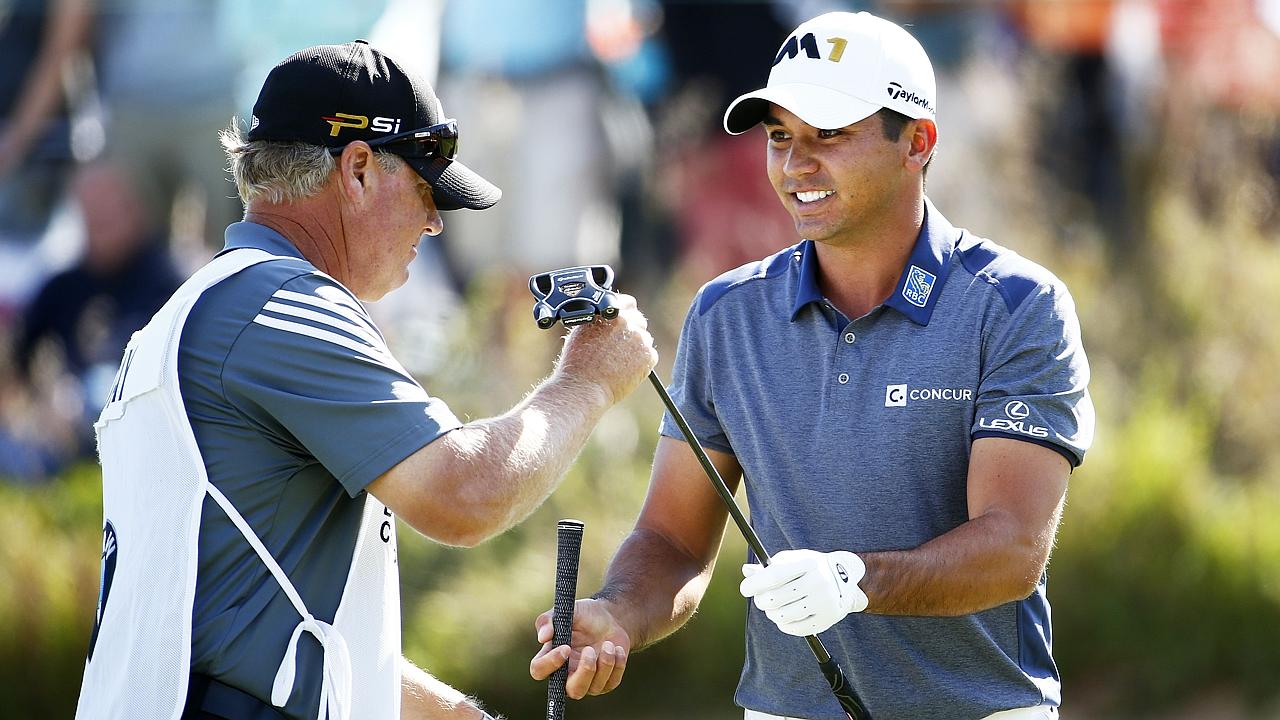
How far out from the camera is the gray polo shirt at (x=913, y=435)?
11.5 ft

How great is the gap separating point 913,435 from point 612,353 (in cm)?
71

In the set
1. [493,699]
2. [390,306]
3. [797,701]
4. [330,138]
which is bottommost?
[493,699]

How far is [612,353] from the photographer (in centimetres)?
346

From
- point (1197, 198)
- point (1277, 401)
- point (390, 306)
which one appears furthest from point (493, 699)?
point (1197, 198)

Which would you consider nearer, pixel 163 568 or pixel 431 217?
pixel 163 568

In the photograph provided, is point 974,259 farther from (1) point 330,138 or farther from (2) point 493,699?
(2) point 493,699

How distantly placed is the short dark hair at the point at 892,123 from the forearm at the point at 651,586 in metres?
1.16

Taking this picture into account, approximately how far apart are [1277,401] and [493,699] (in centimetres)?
441

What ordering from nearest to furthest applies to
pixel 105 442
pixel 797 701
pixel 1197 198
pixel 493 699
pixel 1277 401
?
pixel 105 442 → pixel 797 701 → pixel 493 699 → pixel 1277 401 → pixel 1197 198

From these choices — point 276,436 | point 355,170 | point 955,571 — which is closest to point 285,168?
point 355,170

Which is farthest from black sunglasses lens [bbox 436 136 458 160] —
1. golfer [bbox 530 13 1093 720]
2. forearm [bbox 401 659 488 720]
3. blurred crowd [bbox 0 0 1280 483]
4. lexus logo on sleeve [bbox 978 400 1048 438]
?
blurred crowd [bbox 0 0 1280 483]

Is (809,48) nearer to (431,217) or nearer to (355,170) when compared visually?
(431,217)

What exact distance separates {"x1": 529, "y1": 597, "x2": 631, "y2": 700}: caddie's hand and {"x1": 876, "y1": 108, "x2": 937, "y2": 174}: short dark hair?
4.33ft

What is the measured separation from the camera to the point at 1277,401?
831 centimetres
